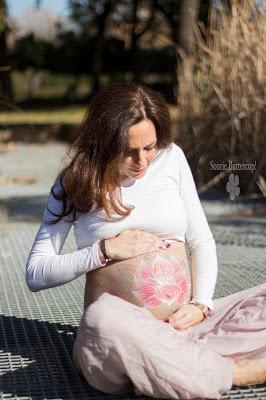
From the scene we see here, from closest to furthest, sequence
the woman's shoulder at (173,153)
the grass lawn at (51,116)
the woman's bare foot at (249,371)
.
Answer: the woman's bare foot at (249,371)
the woman's shoulder at (173,153)
the grass lawn at (51,116)

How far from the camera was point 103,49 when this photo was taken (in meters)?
18.7

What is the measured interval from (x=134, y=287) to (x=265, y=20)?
12.0 feet

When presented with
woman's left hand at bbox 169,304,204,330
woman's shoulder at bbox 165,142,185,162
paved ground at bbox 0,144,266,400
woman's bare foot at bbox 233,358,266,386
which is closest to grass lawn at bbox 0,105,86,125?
paved ground at bbox 0,144,266,400

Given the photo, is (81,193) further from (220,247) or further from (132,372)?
(220,247)

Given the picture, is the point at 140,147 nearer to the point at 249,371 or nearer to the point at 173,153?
the point at 173,153

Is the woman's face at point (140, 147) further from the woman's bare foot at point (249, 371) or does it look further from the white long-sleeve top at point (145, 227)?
the woman's bare foot at point (249, 371)

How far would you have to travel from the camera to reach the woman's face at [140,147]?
6.50 ft

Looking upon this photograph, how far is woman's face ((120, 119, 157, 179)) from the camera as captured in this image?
198cm

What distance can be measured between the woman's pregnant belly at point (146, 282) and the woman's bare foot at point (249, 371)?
0.25m

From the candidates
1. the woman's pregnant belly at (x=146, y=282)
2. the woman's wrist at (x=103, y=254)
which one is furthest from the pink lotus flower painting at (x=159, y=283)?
the woman's wrist at (x=103, y=254)

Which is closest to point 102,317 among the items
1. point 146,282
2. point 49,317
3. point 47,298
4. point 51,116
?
point 146,282

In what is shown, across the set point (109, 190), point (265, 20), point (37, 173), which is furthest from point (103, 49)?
point (109, 190)

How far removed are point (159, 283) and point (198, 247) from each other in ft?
0.63

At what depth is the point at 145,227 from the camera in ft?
6.79
